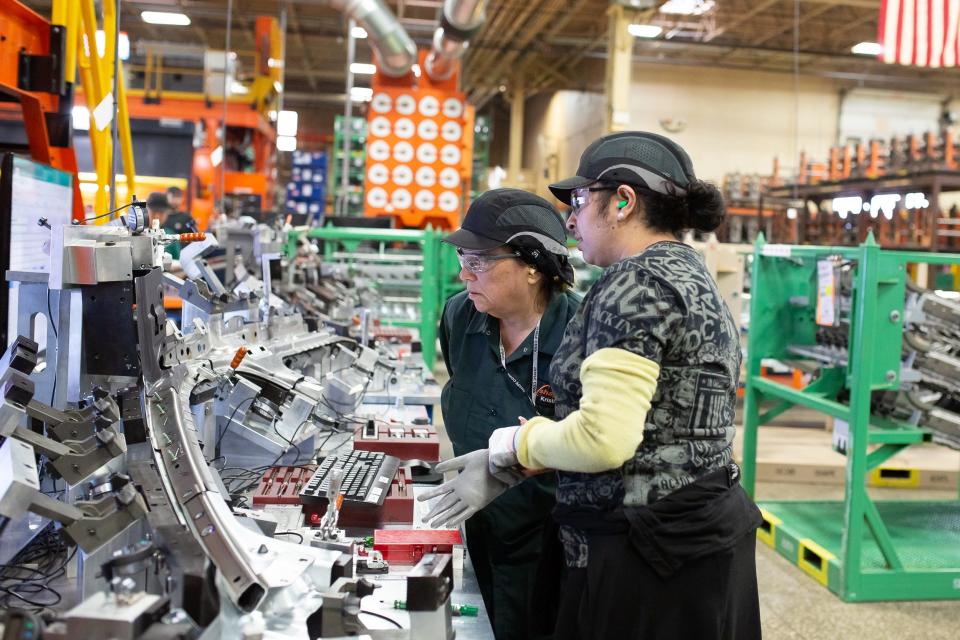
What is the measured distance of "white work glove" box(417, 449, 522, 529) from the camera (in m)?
1.78

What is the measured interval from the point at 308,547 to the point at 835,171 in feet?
37.5

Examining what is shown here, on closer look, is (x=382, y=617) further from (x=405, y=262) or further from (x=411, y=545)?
(x=405, y=262)

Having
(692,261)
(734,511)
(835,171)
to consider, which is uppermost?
(835,171)

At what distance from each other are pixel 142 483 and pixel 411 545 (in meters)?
0.58

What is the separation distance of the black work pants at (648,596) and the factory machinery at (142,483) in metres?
0.31

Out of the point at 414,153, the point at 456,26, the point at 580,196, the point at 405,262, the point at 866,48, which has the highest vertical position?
the point at 866,48

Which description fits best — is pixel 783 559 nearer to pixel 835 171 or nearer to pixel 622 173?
pixel 622 173

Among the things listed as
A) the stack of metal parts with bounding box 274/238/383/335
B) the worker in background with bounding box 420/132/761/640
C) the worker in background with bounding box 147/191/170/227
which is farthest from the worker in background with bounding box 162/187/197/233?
the worker in background with bounding box 420/132/761/640

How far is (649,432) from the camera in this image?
1.59 meters

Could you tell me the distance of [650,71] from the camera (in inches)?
636

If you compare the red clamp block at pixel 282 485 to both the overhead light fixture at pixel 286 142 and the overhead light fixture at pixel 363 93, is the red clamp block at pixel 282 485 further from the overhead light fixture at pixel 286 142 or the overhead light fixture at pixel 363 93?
the overhead light fixture at pixel 363 93

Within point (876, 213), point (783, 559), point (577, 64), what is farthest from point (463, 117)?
point (577, 64)

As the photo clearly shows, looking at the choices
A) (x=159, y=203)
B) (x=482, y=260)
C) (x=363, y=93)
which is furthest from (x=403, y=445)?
(x=363, y=93)

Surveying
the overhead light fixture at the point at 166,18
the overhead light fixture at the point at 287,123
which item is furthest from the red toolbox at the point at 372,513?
the overhead light fixture at the point at 166,18
